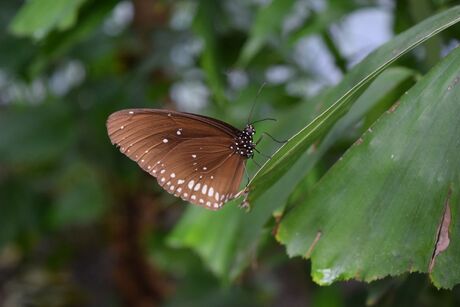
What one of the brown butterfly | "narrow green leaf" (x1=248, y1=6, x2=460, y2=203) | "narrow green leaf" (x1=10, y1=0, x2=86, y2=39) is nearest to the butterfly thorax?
the brown butterfly

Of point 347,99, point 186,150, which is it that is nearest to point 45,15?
point 186,150

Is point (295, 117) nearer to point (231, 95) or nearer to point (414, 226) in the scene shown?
point (414, 226)

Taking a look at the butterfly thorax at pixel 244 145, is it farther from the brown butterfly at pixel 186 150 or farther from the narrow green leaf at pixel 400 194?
the narrow green leaf at pixel 400 194

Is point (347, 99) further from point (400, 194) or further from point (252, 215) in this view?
point (252, 215)

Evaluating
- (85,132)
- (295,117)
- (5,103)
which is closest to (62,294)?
(5,103)

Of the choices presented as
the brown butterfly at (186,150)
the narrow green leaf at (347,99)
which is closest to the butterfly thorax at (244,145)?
the brown butterfly at (186,150)

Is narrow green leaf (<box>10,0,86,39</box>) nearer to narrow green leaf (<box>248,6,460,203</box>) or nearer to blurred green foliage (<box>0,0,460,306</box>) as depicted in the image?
blurred green foliage (<box>0,0,460,306</box>)
